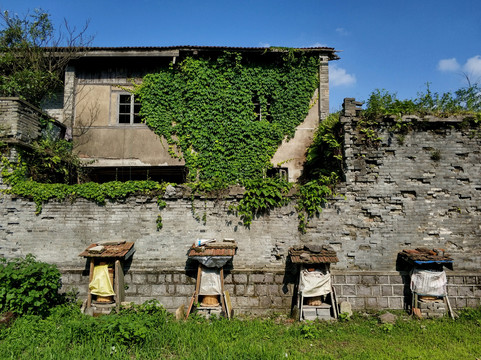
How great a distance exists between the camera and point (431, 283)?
715 cm

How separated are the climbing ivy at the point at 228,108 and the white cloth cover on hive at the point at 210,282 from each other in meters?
4.30

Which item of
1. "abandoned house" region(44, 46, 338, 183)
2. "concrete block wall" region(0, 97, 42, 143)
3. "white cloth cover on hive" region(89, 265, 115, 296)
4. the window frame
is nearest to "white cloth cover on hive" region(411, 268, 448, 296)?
"abandoned house" region(44, 46, 338, 183)

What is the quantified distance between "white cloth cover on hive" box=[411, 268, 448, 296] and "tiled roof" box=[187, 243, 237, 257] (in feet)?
14.9

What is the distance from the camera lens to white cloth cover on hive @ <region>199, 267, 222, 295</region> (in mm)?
7051

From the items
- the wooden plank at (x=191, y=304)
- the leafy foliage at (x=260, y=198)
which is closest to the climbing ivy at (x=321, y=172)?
the leafy foliage at (x=260, y=198)

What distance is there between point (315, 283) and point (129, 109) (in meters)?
9.13

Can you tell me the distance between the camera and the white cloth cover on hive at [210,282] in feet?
23.1

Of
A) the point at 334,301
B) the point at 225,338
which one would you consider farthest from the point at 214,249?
the point at 334,301

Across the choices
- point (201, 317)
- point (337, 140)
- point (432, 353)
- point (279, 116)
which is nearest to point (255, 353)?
point (201, 317)

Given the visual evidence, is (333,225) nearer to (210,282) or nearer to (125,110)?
(210,282)

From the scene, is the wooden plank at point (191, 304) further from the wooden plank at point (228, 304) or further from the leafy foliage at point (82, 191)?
the leafy foliage at point (82, 191)

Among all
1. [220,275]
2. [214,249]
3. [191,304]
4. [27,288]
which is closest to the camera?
[27,288]

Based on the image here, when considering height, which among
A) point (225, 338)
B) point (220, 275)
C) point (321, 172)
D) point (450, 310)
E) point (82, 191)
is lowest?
point (225, 338)

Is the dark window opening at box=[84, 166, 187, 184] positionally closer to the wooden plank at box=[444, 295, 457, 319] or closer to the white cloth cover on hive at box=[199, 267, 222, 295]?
the white cloth cover on hive at box=[199, 267, 222, 295]
